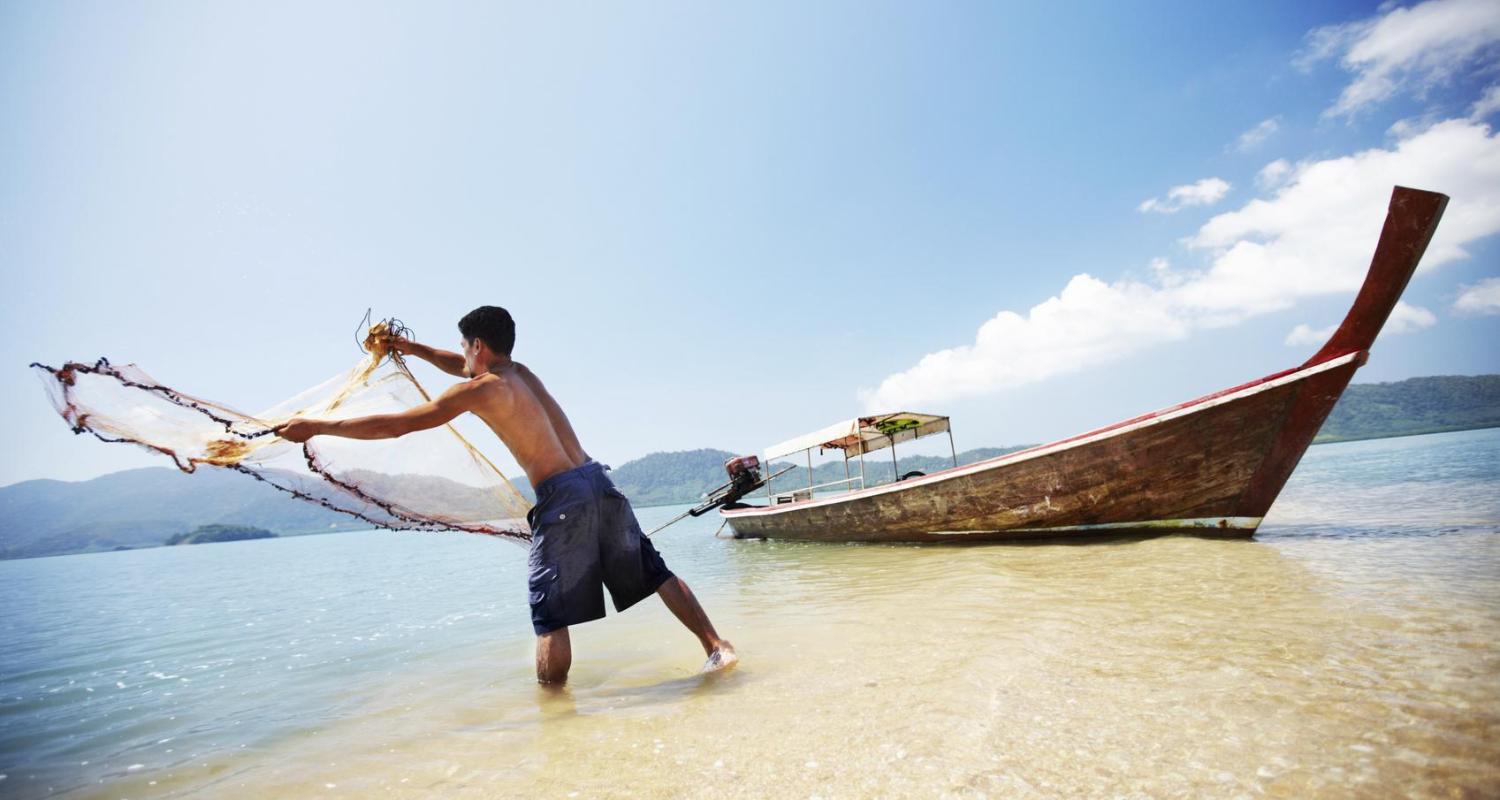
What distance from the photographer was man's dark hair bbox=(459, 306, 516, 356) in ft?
12.2

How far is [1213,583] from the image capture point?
14.9 feet

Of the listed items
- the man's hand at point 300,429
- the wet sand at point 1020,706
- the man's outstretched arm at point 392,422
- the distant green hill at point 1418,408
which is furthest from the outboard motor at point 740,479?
the distant green hill at point 1418,408

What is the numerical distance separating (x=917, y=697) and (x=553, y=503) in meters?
2.27

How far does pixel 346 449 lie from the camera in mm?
4789

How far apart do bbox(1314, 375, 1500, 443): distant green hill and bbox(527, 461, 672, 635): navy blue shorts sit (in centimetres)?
14429

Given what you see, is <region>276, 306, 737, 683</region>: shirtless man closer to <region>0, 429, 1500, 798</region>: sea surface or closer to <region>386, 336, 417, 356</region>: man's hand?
<region>0, 429, 1500, 798</region>: sea surface

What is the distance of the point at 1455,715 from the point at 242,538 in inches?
7626

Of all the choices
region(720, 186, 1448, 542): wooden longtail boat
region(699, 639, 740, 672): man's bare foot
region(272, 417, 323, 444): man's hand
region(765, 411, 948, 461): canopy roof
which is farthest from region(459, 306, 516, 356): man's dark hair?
region(765, 411, 948, 461): canopy roof

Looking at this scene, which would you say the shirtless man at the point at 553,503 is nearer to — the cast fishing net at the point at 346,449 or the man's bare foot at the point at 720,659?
the man's bare foot at the point at 720,659

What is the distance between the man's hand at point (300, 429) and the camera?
3.14 m

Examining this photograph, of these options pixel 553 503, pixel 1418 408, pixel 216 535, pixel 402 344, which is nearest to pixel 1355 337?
pixel 553 503

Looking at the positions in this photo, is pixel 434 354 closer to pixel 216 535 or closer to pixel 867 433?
pixel 867 433

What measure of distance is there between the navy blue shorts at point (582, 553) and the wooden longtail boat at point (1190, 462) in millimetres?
6854

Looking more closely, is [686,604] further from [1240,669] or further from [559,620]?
[1240,669]
